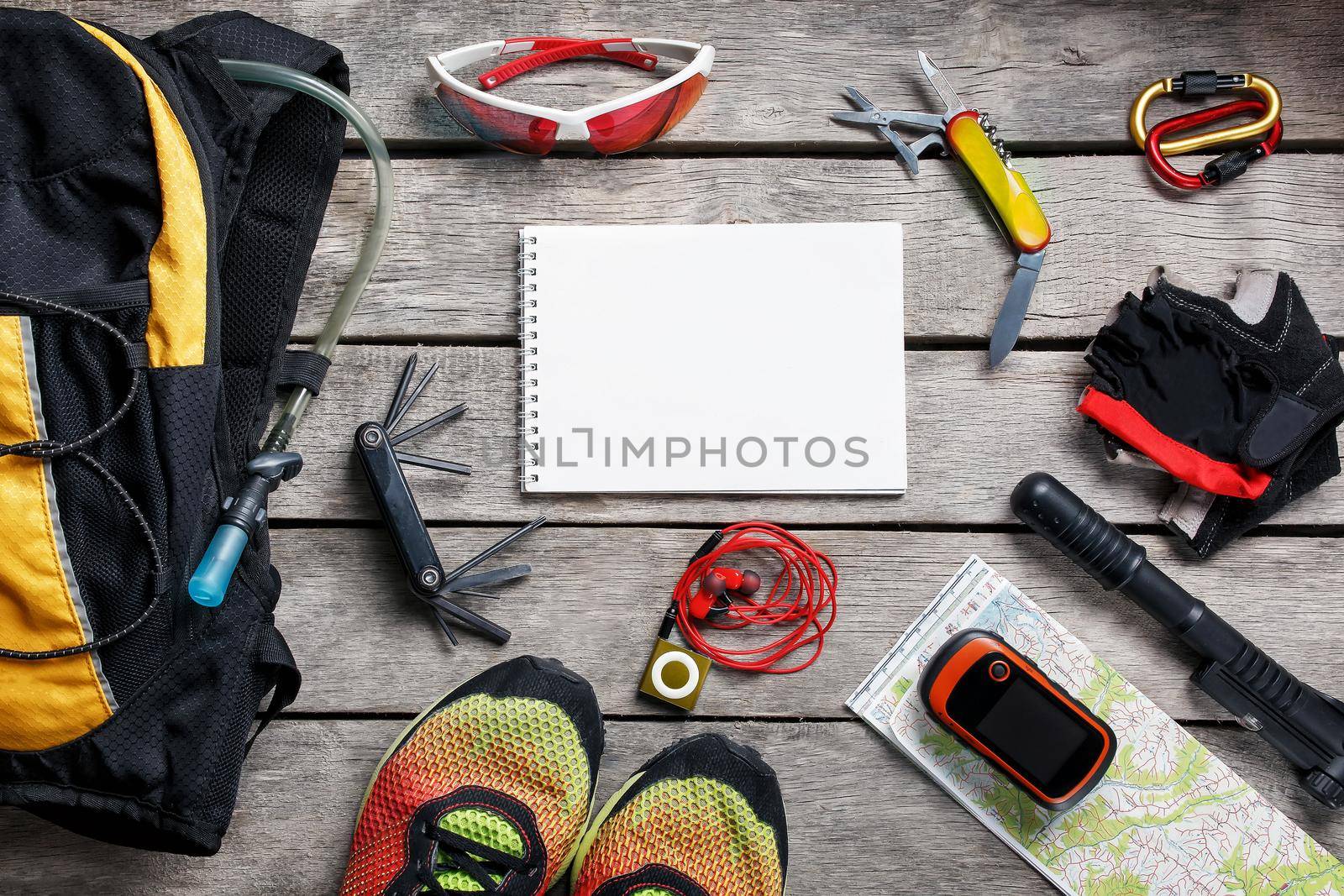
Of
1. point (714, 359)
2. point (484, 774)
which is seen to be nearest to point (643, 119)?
point (714, 359)

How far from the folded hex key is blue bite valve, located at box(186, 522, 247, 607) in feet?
0.55

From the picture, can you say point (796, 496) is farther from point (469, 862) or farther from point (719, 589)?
point (469, 862)

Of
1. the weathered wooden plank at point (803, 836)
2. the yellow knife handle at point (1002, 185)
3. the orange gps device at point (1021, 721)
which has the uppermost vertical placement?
the yellow knife handle at point (1002, 185)

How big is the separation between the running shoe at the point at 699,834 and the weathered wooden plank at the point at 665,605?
6 cm

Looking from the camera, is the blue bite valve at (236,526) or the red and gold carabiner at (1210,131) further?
the red and gold carabiner at (1210,131)

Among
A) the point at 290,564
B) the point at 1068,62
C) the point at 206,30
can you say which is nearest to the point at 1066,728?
the point at 1068,62

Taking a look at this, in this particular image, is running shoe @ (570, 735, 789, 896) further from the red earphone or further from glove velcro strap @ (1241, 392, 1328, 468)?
glove velcro strap @ (1241, 392, 1328, 468)

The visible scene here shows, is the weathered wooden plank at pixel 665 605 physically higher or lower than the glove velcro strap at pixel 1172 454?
lower

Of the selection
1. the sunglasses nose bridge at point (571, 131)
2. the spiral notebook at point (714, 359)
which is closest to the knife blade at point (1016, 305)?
the spiral notebook at point (714, 359)

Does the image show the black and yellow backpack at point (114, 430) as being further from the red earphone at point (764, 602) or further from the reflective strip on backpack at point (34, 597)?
the red earphone at point (764, 602)

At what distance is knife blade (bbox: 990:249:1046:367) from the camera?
93 centimetres

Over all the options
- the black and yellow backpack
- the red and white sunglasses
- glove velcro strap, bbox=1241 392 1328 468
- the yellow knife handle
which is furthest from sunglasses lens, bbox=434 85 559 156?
glove velcro strap, bbox=1241 392 1328 468

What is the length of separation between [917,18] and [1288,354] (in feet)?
1.73

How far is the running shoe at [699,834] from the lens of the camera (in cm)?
89
